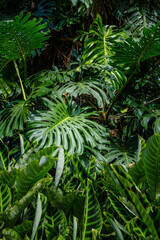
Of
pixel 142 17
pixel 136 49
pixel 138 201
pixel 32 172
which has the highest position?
pixel 142 17

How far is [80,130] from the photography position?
1.49 metres

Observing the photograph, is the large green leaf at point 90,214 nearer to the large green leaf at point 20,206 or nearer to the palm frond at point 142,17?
the large green leaf at point 20,206

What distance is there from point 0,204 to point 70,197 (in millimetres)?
152

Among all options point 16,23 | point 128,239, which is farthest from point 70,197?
point 16,23

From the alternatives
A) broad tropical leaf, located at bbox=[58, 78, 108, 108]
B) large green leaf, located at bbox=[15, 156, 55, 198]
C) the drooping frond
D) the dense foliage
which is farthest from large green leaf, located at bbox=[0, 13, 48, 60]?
large green leaf, located at bbox=[15, 156, 55, 198]

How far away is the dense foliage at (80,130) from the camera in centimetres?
40

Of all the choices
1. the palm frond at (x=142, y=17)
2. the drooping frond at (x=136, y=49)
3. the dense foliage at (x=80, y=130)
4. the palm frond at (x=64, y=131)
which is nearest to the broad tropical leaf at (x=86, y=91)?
the dense foliage at (x=80, y=130)

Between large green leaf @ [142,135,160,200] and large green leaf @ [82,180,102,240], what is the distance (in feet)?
0.39

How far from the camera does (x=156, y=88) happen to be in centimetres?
212

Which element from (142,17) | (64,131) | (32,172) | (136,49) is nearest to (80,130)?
(64,131)

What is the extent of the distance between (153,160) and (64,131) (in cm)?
94

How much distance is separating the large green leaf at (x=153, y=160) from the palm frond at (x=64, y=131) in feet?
2.61

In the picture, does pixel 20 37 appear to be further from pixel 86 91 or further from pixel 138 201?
pixel 138 201

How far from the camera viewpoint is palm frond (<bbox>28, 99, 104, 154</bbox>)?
1239 mm
